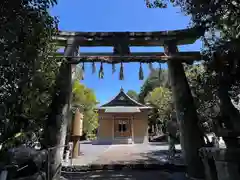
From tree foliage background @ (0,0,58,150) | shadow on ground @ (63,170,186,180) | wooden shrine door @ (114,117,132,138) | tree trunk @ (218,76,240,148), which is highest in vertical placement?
wooden shrine door @ (114,117,132,138)

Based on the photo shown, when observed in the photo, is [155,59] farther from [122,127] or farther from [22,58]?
[122,127]

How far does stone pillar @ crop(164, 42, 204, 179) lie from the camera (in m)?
5.12

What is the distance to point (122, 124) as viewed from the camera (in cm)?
2009

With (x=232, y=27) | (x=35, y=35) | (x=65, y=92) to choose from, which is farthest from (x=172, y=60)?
(x=35, y=35)

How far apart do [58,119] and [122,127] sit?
49.4 ft

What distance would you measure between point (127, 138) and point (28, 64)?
1674 centimetres

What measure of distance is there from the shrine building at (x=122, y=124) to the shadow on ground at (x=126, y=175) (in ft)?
43.0

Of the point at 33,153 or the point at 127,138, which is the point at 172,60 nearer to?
the point at 33,153

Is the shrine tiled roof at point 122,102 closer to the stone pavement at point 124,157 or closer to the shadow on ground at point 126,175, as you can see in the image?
the stone pavement at point 124,157

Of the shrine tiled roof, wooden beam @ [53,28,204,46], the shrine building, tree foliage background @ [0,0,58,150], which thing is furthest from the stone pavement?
the shrine tiled roof

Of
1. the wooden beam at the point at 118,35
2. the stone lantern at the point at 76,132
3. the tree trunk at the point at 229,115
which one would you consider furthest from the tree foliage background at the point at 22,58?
the stone lantern at the point at 76,132

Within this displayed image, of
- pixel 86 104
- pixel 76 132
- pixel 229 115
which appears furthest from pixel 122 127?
pixel 229 115

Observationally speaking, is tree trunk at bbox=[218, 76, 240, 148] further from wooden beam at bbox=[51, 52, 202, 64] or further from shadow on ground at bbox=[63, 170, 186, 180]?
shadow on ground at bbox=[63, 170, 186, 180]

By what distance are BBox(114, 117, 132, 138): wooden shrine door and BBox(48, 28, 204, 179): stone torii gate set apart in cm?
1416
